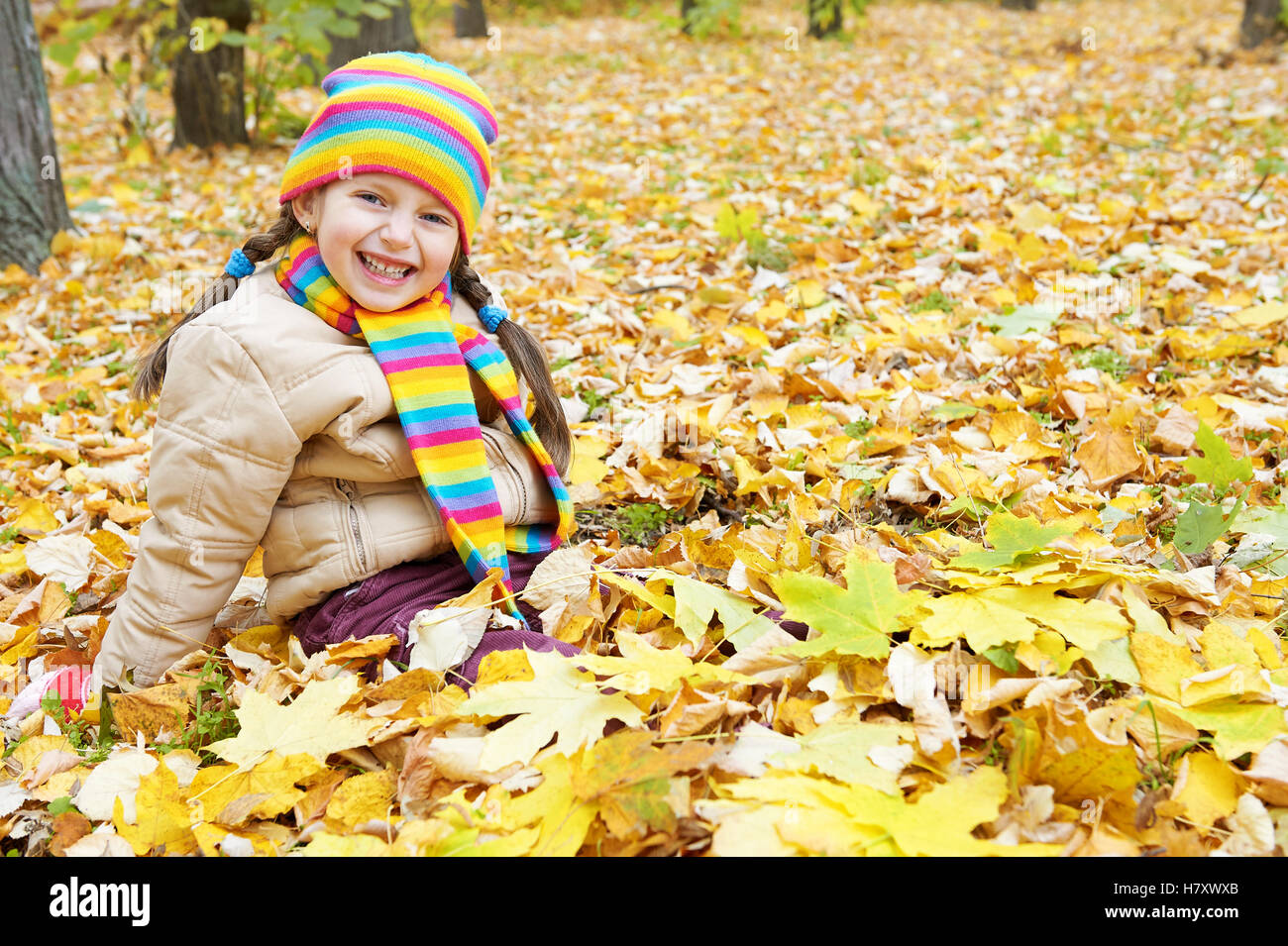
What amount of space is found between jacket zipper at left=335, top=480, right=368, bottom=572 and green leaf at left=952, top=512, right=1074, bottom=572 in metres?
1.10

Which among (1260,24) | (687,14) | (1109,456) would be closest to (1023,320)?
(1109,456)

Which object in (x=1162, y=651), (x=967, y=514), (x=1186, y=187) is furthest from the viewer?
(x=1186, y=187)

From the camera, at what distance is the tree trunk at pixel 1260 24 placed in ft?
27.0

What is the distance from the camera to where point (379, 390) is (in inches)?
69.1

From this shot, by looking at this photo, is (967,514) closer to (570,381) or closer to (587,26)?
(570,381)

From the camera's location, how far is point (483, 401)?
2.06m

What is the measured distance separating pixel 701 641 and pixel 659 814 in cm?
48

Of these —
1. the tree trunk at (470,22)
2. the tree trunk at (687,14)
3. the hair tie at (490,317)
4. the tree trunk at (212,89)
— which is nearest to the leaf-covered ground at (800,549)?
the hair tie at (490,317)

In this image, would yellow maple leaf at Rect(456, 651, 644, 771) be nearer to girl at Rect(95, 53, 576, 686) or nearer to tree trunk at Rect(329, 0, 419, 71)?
girl at Rect(95, 53, 576, 686)

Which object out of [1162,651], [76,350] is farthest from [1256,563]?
[76,350]

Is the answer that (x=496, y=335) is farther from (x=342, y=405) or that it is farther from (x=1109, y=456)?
(x=1109, y=456)

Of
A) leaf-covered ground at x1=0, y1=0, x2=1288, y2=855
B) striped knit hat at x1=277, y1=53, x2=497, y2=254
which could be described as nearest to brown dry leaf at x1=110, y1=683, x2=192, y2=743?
leaf-covered ground at x1=0, y1=0, x2=1288, y2=855

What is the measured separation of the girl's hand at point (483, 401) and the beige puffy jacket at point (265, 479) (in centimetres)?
26

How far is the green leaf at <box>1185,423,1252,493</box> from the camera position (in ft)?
6.95
